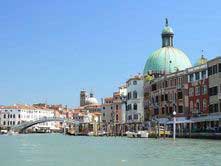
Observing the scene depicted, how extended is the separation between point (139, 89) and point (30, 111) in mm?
71908

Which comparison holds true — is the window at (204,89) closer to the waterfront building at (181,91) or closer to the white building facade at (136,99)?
the waterfront building at (181,91)

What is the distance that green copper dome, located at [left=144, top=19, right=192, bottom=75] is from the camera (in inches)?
3162

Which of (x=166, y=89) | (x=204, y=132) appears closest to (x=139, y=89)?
(x=166, y=89)

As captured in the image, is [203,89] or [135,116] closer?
[203,89]

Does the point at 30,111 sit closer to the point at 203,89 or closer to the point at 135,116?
the point at 135,116

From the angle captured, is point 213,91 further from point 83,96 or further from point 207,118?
point 83,96

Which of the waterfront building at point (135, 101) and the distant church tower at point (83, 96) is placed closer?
the waterfront building at point (135, 101)

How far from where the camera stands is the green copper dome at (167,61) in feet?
263

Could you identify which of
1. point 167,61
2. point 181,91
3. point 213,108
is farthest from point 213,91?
point 167,61

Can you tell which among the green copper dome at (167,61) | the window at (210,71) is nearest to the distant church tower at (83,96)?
the green copper dome at (167,61)

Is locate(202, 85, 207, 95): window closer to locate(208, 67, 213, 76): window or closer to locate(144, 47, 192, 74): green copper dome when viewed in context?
locate(208, 67, 213, 76): window

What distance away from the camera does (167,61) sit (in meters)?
80.4

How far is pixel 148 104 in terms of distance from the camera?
7775 cm

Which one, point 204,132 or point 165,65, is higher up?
point 165,65
